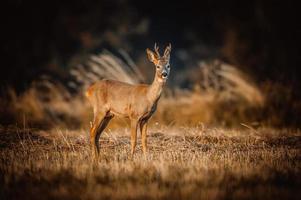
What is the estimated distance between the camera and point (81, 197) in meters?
6.76

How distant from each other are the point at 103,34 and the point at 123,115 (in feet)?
77.6

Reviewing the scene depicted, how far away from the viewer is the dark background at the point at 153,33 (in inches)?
886

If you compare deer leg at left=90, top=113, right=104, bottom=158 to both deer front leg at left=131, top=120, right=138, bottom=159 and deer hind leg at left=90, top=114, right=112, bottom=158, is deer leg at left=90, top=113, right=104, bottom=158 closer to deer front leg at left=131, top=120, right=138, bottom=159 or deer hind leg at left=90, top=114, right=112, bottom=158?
deer hind leg at left=90, top=114, right=112, bottom=158

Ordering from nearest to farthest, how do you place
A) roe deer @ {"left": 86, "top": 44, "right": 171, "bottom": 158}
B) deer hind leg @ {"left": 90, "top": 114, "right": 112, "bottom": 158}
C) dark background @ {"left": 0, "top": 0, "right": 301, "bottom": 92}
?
roe deer @ {"left": 86, "top": 44, "right": 171, "bottom": 158}, deer hind leg @ {"left": 90, "top": 114, "right": 112, "bottom": 158}, dark background @ {"left": 0, "top": 0, "right": 301, "bottom": 92}

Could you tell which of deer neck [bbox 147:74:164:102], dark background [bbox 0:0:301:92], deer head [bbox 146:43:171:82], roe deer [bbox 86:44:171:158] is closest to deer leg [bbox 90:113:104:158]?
roe deer [bbox 86:44:171:158]

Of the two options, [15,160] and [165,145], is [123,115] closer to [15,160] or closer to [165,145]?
[165,145]

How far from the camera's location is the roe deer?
1004 cm

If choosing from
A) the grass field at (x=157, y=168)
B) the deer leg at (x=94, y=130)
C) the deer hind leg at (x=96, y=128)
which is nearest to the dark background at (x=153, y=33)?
the grass field at (x=157, y=168)

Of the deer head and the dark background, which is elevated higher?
the dark background

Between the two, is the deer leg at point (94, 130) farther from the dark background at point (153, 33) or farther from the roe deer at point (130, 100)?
the dark background at point (153, 33)

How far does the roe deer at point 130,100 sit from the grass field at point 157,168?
36 cm

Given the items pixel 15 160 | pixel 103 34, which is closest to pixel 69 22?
pixel 103 34

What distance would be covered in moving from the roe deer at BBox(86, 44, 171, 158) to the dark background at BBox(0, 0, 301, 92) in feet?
23.2

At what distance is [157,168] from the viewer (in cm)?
798
